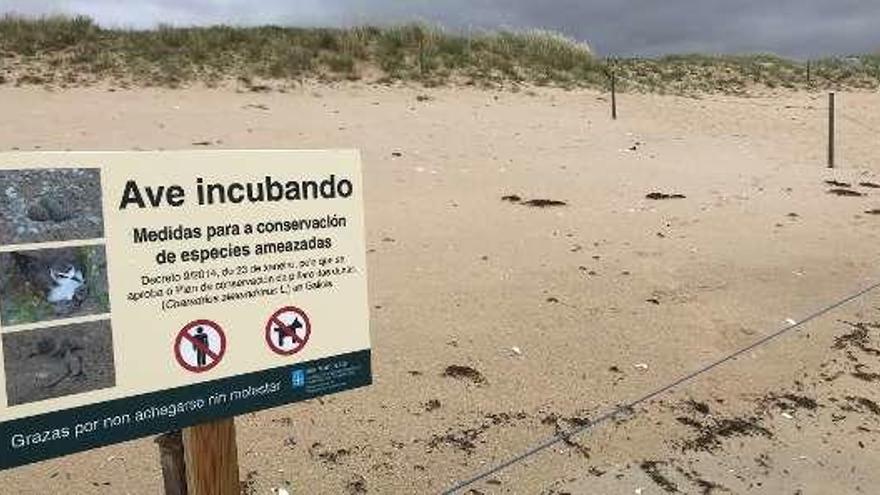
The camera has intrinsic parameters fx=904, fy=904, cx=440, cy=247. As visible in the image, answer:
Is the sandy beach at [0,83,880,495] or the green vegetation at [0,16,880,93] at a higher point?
the green vegetation at [0,16,880,93]

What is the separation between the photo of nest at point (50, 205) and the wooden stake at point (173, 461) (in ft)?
2.09

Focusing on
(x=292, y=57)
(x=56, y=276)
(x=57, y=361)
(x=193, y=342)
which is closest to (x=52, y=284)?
(x=56, y=276)

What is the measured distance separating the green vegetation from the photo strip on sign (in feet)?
38.7

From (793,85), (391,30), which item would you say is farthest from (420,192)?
(793,85)

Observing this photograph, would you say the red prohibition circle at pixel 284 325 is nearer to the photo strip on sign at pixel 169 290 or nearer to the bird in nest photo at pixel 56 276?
the photo strip on sign at pixel 169 290

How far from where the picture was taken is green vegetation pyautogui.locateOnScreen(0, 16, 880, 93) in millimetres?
13797

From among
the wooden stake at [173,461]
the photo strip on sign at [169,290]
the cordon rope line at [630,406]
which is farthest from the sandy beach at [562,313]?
the photo strip on sign at [169,290]

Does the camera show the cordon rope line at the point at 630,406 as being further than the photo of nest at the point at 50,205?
Yes

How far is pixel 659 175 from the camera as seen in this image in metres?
10.2

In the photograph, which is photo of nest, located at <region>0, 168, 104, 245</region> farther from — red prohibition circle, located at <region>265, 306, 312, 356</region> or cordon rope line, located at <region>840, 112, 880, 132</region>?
cordon rope line, located at <region>840, 112, 880, 132</region>

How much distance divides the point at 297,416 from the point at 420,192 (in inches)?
189

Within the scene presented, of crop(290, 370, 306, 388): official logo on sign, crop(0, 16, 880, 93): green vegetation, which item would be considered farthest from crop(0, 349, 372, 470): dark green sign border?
crop(0, 16, 880, 93): green vegetation

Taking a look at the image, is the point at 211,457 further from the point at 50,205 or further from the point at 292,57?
the point at 292,57

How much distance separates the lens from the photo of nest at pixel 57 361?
201cm
